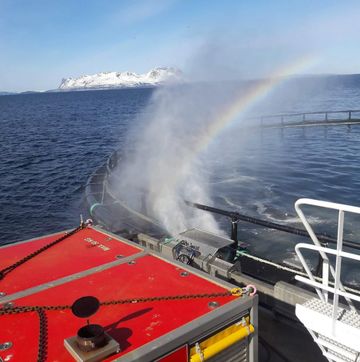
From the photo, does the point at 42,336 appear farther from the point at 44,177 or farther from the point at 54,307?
the point at 44,177

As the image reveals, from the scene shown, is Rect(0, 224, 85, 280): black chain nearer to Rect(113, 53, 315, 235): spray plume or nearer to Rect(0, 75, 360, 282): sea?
Rect(113, 53, 315, 235): spray plume

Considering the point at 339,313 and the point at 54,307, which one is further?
the point at 339,313

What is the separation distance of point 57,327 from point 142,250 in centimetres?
181

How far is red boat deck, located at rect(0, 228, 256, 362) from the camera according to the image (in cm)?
307

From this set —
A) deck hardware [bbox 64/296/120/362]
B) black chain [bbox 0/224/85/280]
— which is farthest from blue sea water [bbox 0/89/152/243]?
deck hardware [bbox 64/296/120/362]

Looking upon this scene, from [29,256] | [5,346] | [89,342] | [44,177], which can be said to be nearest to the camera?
[89,342]

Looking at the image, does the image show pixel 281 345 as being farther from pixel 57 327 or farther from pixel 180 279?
pixel 57 327

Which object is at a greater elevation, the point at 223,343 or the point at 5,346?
the point at 5,346

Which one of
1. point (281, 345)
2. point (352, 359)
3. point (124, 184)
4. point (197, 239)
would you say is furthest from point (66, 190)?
point (352, 359)

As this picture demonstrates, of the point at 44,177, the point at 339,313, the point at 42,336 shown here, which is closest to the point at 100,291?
the point at 42,336

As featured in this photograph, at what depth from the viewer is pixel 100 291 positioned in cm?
384

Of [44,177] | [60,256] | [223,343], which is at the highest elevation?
[60,256]

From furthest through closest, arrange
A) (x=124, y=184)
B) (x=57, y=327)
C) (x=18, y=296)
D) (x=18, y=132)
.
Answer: (x=18, y=132) < (x=124, y=184) < (x=18, y=296) < (x=57, y=327)

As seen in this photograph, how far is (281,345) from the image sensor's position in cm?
535
